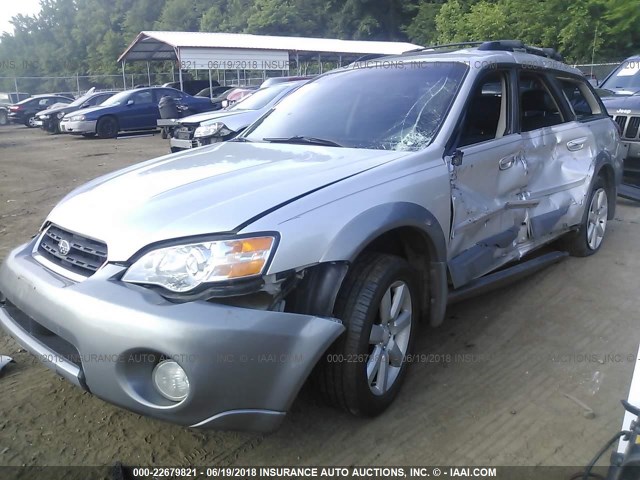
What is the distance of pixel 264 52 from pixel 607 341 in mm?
24969

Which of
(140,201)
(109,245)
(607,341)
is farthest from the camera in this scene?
(607,341)

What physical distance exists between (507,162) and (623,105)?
193 inches

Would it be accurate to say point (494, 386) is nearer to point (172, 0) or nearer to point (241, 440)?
point (241, 440)

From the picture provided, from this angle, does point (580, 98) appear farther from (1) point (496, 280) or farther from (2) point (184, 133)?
(2) point (184, 133)

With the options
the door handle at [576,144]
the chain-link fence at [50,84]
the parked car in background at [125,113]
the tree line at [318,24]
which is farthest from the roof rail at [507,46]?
the chain-link fence at [50,84]

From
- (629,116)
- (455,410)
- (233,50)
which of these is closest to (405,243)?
(455,410)

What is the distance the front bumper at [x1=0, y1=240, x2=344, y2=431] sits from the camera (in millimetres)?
2008

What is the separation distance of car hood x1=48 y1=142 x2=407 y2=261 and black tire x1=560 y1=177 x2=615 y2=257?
243cm

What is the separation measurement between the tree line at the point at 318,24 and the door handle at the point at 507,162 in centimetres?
2953

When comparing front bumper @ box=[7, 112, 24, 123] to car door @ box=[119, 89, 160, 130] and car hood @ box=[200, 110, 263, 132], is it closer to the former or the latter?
car door @ box=[119, 89, 160, 130]

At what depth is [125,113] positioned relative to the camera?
17156 mm

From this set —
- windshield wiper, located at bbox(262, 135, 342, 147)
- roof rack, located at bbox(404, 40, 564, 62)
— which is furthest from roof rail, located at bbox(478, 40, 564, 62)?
windshield wiper, located at bbox(262, 135, 342, 147)

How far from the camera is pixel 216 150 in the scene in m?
3.52

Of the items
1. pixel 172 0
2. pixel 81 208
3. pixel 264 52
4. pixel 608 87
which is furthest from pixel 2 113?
pixel 172 0
